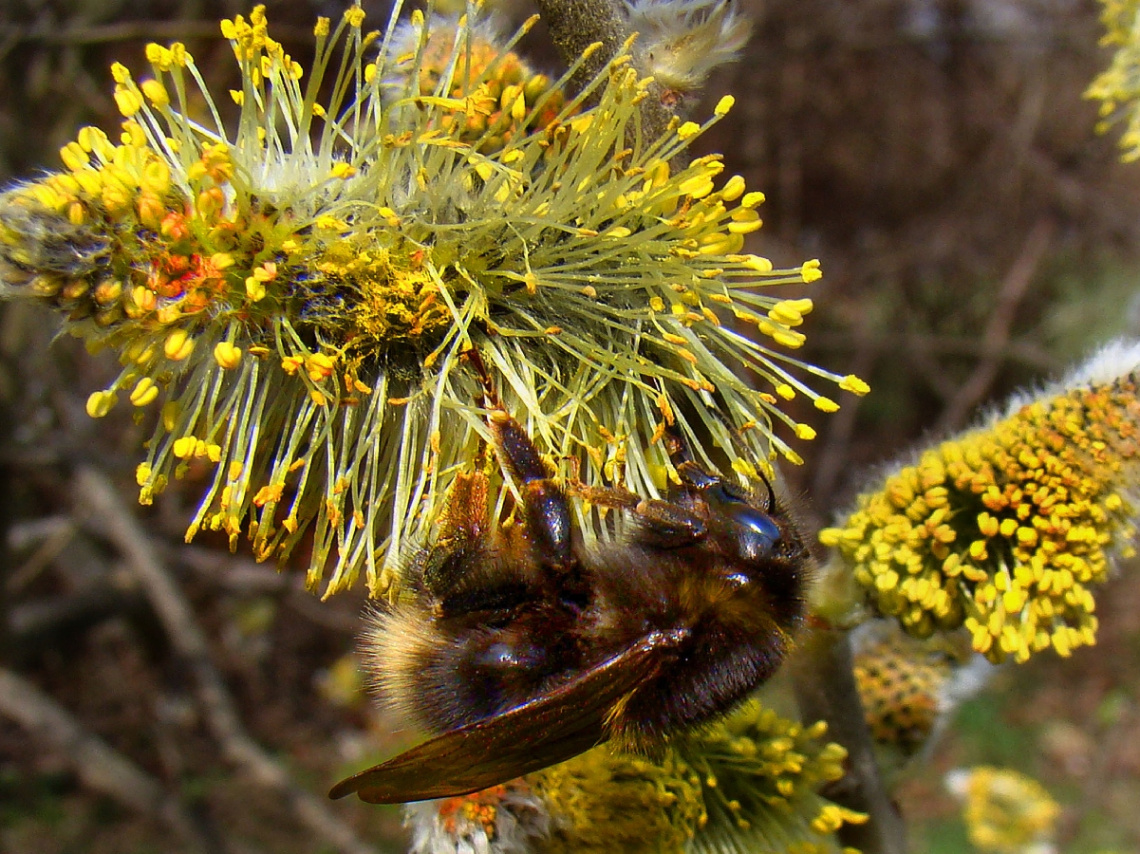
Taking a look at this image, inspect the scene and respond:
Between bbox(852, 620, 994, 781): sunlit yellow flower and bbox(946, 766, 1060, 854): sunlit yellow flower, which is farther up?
bbox(852, 620, 994, 781): sunlit yellow flower

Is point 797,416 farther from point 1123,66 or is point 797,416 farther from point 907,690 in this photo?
point 907,690

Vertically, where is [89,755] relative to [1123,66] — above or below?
below

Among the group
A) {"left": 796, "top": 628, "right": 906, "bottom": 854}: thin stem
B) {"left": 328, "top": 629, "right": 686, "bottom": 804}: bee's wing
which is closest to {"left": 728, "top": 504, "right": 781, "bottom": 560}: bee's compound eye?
{"left": 328, "top": 629, "right": 686, "bottom": 804}: bee's wing

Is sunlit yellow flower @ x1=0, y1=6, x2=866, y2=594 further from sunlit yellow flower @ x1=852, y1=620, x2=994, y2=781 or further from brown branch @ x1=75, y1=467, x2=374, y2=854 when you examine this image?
brown branch @ x1=75, y1=467, x2=374, y2=854

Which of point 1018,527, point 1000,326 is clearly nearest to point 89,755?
point 1018,527

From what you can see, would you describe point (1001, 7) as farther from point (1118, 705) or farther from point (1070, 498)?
point (1070, 498)

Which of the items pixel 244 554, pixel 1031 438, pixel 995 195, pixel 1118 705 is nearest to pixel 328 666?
pixel 244 554

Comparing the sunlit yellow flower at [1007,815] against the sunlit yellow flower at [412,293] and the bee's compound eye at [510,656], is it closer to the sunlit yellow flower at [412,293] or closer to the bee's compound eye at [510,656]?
the sunlit yellow flower at [412,293]
